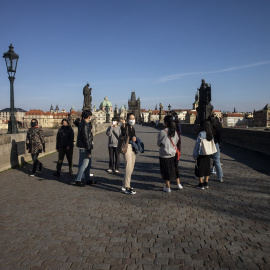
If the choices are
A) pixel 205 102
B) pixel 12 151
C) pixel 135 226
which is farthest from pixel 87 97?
pixel 135 226

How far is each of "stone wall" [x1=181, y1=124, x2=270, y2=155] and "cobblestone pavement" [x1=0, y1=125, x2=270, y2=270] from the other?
16.5 ft

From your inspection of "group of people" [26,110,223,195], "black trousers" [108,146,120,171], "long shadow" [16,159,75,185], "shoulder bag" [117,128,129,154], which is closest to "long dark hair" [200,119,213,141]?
"group of people" [26,110,223,195]

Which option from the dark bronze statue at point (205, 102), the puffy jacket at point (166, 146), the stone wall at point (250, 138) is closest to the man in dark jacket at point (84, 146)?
the puffy jacket at point (166, 146)

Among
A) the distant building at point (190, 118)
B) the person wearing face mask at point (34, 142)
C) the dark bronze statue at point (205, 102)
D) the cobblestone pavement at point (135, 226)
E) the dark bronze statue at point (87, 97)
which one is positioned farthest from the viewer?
the distant building at point (190, 118)

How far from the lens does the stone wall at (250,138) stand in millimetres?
12602

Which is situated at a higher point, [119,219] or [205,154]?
[205,154]

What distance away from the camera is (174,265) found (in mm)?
3045

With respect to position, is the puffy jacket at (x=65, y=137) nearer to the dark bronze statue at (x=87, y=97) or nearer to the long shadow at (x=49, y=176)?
the long shadow at (x=49, y=176)

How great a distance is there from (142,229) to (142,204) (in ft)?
4.07

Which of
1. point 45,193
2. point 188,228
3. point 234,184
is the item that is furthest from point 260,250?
point 45,193

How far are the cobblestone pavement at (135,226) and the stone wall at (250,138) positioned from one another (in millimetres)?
5024

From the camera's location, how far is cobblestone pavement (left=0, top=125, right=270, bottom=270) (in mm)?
3164

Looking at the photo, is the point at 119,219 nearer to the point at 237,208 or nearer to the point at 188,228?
the point at 188,228

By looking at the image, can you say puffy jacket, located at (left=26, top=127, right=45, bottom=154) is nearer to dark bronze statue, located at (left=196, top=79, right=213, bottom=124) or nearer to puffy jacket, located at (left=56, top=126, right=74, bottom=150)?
puffy jacket, located at (left=56, top=126, right=74, bottom=150)
